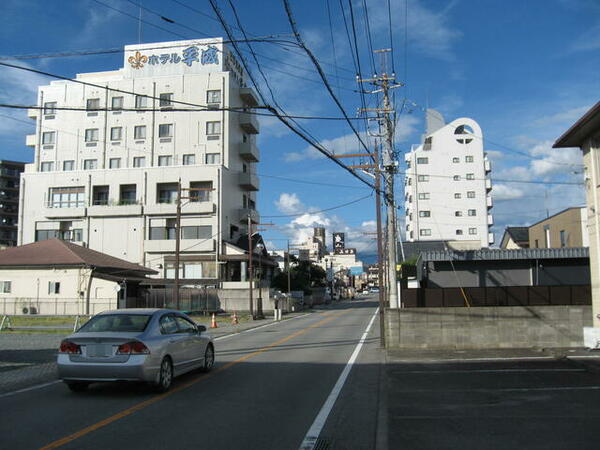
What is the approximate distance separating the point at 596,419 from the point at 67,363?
8029 mm

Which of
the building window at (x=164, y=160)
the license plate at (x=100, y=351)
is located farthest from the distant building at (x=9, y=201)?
the license plate at (x=100, y=351)

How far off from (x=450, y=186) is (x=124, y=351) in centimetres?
7550

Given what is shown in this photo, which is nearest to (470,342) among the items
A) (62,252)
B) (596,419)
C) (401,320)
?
(401,320)

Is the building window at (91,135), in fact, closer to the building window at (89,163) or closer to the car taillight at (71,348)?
the building window at (89,163)

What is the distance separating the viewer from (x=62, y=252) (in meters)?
44.8

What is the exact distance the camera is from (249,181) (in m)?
64.4

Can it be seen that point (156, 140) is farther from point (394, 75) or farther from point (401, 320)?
point (401, 320)

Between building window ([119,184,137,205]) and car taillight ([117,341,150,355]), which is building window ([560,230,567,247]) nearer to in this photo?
car taillight ([117,341,150,355])

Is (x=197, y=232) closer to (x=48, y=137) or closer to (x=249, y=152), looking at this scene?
(x=249, y=152)

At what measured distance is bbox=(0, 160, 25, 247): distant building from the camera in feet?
318

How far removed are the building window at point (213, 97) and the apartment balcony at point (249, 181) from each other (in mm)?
8405

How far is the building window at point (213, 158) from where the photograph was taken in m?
62.3

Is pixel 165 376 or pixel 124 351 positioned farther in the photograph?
pixel 165 376

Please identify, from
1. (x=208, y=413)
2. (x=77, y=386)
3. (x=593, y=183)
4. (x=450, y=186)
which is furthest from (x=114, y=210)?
(x=208, y=413)
